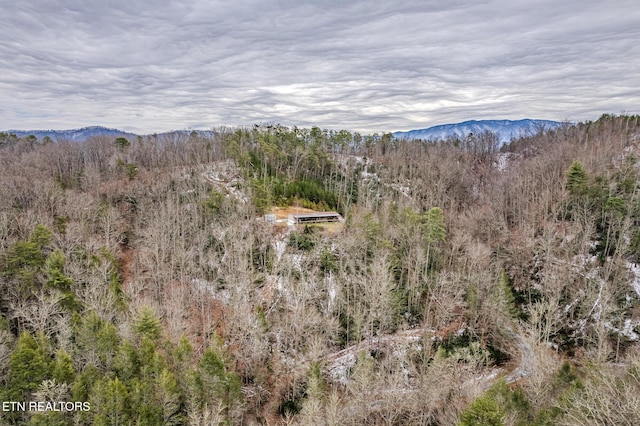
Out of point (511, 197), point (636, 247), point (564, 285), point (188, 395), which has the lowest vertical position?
point (188, 395)

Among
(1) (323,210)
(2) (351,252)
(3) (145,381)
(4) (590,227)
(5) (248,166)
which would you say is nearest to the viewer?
(3) (145,381)

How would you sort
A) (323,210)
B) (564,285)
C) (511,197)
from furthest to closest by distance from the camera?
(323,210)
(511,197)
(564,285)

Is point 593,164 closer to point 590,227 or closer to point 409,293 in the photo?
point 590,227

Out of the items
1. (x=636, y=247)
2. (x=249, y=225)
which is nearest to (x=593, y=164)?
(x=636, y=247)

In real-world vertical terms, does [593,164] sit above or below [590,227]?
above

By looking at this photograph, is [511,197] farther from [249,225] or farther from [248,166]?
[248,166]

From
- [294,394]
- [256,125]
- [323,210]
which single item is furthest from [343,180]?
[294,394]

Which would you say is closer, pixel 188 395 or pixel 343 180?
pixel 188 395
